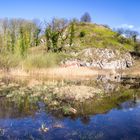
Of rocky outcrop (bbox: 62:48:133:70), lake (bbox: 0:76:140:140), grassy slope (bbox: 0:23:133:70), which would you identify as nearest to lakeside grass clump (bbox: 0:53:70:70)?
grassy slope (bbox: 0:23:133:70)

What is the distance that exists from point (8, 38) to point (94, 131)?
74377 millimetres

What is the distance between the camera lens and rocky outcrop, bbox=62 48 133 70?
9306 centimetres

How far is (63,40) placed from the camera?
102 m

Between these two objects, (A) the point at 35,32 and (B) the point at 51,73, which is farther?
(A) the point at 35,32

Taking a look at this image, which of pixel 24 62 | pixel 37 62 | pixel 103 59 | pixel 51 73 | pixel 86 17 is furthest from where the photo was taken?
pixel 86 17

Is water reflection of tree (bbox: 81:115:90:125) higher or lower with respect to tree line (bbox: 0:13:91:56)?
lower

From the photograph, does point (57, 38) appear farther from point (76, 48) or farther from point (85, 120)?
point (85, 120)

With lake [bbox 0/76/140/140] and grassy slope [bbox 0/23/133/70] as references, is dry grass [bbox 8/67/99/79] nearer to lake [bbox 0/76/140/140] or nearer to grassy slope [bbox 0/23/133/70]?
grassy slope [bbox 0/23/133/70]

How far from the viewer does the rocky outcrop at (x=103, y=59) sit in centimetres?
9306

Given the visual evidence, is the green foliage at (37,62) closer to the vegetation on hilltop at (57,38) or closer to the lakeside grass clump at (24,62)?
the lakeside grass clump at (24,62)

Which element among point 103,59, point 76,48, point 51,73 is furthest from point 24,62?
point 103,59

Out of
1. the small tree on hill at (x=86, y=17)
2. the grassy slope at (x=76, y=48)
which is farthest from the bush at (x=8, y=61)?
the small tree on hill at (x=86, y=17)

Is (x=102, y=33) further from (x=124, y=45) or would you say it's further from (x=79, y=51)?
(x=79, y=51)

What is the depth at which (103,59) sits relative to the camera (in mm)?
98125
